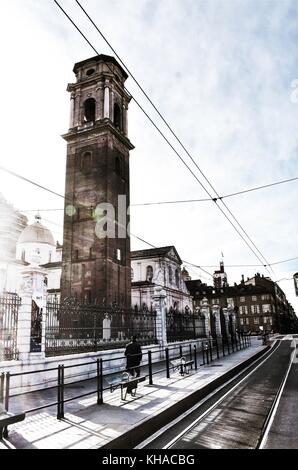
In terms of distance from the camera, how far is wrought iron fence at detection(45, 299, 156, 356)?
494 inches

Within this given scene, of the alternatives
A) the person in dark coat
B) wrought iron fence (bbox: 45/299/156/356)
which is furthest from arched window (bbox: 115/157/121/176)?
the person in dark coat

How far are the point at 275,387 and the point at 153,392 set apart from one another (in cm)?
389

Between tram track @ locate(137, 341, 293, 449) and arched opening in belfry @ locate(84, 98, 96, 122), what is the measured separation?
1178 inches

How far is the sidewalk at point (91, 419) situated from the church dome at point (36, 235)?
46198 millimetres

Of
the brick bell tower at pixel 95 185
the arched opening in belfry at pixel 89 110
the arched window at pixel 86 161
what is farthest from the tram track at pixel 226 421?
the arched opening in belfry at pixel 89 110

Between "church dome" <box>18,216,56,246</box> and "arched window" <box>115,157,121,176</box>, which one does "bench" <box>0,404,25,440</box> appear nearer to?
"arched window" <box>115,157,121,176</box>

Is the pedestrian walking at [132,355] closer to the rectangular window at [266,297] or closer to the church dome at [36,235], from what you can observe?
the church dome at [36,235]

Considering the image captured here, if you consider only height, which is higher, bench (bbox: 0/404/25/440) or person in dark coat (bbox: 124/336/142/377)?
person in dark coat (bbox: 124/336/142/377)

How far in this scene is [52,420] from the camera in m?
6.30

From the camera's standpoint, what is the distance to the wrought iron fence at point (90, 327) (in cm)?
1255

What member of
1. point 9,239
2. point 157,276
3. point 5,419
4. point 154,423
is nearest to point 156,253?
point 157,276

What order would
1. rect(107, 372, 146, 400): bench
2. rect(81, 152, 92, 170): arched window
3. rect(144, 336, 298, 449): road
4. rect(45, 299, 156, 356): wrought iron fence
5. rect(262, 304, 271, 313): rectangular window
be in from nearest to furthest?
rect(144, 336, 298, 449): road → rect(107, 372, 146, 400): bench → rect(45, 299, 156, 356): wrought iron fence → rect(81, 152, 92, 170): arched window → rect(262, 304, 271, 313): rectangular window

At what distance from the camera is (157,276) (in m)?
45.1
